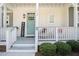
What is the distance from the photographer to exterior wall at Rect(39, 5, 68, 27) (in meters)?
15.5

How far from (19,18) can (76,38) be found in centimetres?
537

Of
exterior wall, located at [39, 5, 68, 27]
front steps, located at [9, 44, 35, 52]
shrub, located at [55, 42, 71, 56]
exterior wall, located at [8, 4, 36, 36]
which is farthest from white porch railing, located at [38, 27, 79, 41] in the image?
exterior wall, located at [8, 4, 36, 36]

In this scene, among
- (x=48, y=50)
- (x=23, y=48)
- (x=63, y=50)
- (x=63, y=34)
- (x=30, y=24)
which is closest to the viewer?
(x=48, y=50)

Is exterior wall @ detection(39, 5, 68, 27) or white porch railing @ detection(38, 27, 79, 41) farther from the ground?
exterior wall @ detection(39, 5, 68, 27)

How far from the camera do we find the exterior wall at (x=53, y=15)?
50.9 ft

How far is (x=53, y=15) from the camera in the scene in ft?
51.9

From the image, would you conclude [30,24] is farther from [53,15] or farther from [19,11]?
[53,15]

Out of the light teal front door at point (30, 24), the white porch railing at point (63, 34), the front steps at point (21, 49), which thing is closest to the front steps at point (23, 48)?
the front steps at point (21, 49)

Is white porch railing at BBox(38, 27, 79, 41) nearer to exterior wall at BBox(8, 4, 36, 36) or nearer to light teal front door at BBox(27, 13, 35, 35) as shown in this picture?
light teal front door at BBox(27, 13, 35, 35)

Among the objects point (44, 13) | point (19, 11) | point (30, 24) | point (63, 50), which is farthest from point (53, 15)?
point (63, 50)

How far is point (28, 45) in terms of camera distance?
12.3m

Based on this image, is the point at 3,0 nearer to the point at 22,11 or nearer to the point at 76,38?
the point at 22,11

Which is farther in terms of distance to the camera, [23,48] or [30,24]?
[30,24]

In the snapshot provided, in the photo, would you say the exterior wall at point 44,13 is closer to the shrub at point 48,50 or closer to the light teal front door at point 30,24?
the light teal front door at point 30,24
